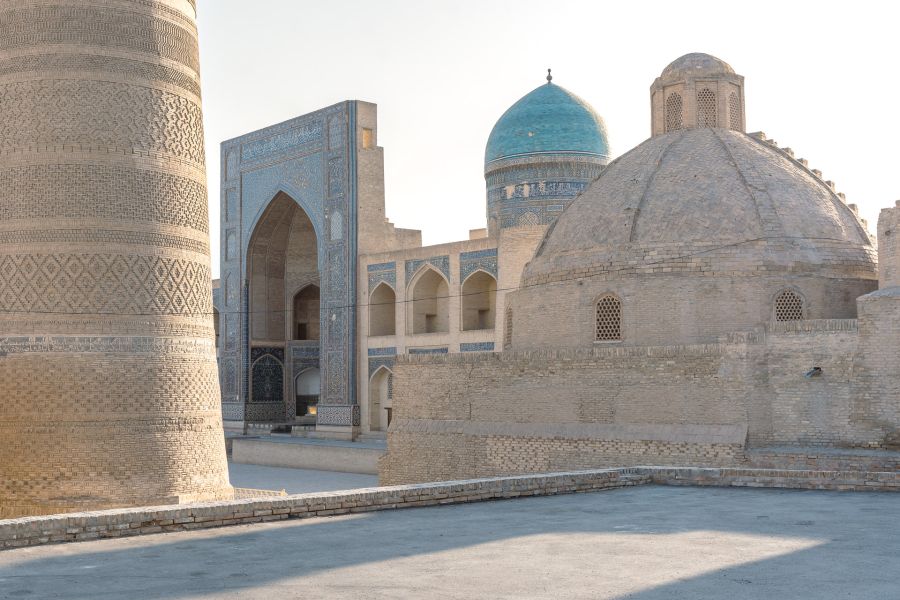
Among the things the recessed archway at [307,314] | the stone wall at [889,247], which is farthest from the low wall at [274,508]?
the recessed archway at [307,314]

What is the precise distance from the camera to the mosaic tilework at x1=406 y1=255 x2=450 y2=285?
65.8 ft

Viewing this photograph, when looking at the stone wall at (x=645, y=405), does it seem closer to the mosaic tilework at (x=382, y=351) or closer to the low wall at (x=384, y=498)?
the low wall at (x=384, y=498)

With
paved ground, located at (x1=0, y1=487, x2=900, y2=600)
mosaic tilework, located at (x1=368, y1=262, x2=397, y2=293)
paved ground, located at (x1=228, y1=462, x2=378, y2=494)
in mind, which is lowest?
paved ground, located at (x1=228, y1=462, x2=378, y2=494)

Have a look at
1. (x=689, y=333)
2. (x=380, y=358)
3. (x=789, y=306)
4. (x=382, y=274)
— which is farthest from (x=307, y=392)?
(x=789, y=306)

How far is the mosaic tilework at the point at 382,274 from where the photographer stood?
2106 cm

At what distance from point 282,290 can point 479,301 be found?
6859mm

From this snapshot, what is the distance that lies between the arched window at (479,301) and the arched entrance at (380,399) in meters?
2.23

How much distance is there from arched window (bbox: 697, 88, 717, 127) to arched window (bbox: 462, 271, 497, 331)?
5822mm

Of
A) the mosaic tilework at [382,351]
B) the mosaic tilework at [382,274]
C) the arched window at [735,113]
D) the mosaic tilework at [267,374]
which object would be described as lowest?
the mosaic tilework at [267,374]

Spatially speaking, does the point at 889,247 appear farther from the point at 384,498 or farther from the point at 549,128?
the point at 549,128

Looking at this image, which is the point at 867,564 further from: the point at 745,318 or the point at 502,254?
the point at 502,254

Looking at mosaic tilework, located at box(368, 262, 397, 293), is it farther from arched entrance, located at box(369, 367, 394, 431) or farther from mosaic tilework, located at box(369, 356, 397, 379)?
arched entrance, located at box(369, 367, 394, 431)

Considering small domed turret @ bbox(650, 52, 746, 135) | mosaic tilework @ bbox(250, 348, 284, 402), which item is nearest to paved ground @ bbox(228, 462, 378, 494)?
mosaic tilework @ bbox(250, 348, 284, 402)

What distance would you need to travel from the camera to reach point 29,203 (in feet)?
29.4
